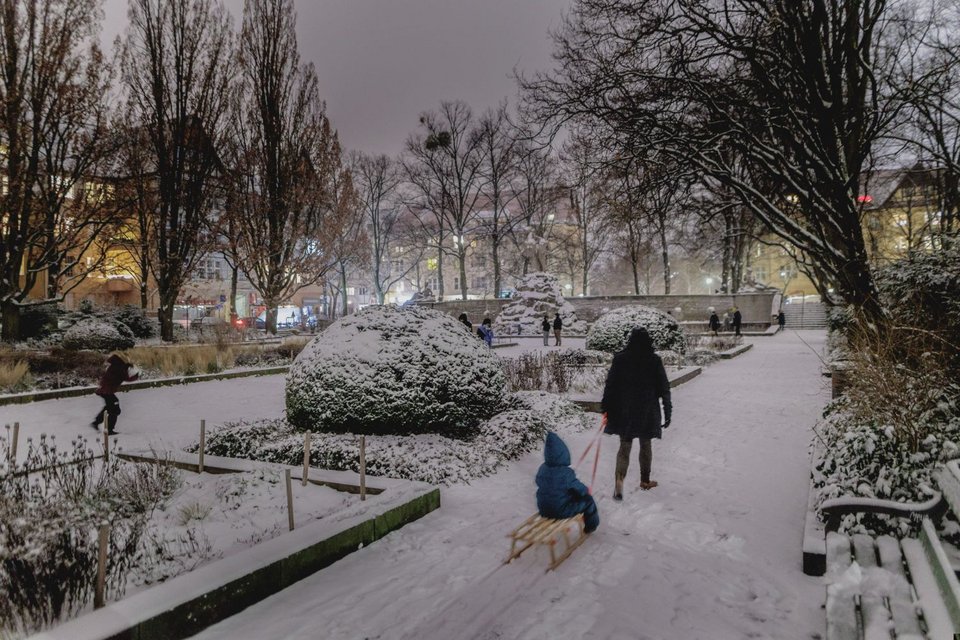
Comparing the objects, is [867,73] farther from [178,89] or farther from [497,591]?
[178,89]

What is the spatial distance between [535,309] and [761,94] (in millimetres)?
23181

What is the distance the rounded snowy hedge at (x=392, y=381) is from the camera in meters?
6.43

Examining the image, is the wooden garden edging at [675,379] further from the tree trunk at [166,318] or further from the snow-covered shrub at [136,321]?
the snow-covered shrub at [136,321]

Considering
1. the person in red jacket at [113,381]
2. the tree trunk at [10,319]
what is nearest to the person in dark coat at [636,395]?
the person in red jacket at [113,381]

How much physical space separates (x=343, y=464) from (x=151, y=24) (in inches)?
998

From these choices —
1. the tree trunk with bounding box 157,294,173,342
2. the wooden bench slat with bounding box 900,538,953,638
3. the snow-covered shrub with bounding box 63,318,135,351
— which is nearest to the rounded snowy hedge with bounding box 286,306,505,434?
the wooden bench slat with bounding box 900,538,953,638

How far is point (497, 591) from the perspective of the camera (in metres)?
3.64

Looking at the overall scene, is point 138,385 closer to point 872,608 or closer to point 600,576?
point 600,576

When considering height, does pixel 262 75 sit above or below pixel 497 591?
above

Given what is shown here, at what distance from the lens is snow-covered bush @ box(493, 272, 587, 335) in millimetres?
31781

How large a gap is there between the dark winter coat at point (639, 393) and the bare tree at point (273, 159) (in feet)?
77.9

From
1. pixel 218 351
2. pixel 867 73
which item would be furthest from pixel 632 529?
pixel 218 351

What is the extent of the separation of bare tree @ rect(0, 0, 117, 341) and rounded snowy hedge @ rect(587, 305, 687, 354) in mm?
18069

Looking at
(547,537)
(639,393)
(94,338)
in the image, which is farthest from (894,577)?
(94,338)
